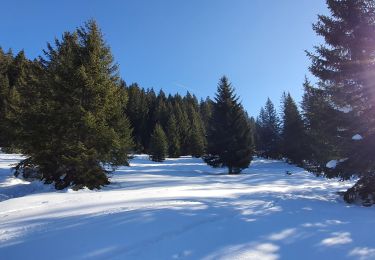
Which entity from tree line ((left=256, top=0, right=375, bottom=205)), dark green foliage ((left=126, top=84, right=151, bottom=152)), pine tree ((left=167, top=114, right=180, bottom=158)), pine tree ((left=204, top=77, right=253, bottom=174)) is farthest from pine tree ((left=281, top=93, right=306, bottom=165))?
dark green foliage ((left=126, top=84, right=151, bottom=152))

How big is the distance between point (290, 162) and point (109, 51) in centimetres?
4199

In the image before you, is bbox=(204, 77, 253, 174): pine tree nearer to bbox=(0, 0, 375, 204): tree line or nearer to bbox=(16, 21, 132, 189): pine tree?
bbox=(0, 0, 375, 204): tree line

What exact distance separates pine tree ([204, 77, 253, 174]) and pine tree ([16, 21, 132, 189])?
1633 centimetres

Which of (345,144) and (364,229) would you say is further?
(345,144)

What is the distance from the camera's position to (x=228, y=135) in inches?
1356

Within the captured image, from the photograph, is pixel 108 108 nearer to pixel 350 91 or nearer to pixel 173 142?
pixel 350 91

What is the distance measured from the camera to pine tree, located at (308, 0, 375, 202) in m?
14.0

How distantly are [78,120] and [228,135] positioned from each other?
1947 cm

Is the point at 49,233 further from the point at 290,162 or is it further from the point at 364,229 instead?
the point at 290,162

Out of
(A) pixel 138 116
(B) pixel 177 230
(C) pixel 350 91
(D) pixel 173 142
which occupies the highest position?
(A) pixel 138 116

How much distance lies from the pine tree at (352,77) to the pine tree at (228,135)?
1885 cm

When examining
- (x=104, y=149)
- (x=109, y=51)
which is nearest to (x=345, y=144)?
(x=104, y=149)

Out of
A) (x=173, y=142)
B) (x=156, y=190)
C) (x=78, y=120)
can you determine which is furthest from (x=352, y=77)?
(x=173, y=142)

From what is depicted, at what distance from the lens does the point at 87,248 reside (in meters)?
6.34
